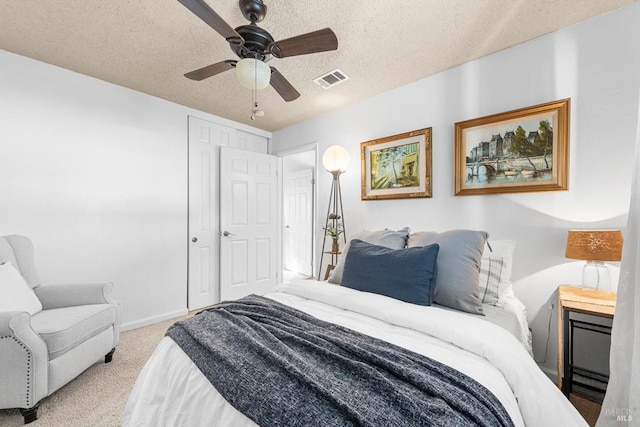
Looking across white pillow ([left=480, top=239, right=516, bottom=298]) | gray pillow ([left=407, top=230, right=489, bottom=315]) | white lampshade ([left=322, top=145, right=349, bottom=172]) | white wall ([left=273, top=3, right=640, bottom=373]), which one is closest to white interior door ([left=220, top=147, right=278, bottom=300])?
white lampshade ([left=322, top=145, right=349, bottom=172])

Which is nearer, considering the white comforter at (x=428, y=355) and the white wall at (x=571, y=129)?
the white comforter at (x=428, y=355)

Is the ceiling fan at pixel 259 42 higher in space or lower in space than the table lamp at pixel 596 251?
higher

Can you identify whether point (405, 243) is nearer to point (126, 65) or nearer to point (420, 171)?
point (420, 171)

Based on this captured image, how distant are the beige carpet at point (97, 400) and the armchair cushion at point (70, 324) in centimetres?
32

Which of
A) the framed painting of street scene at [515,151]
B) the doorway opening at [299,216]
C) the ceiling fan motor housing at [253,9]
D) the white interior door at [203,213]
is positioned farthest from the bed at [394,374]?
the doorway opening at [299,216]

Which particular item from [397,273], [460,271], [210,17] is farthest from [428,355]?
[210,17]

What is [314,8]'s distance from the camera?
1.74 meters

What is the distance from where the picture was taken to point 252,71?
156cm

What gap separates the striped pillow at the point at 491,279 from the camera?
5.59 ft

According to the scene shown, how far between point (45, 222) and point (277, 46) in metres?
2.57

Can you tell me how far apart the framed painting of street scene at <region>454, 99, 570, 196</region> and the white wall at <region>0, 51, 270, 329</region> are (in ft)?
10.1

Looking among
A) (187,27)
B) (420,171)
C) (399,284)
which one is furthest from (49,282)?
(420,171)

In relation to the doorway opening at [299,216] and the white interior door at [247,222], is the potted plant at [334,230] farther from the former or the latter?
the doorway opening at [299,216]

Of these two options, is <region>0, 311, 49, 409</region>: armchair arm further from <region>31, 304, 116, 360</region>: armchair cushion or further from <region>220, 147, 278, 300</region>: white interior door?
<region>220, 147, 278, 300</region>: white interior door
